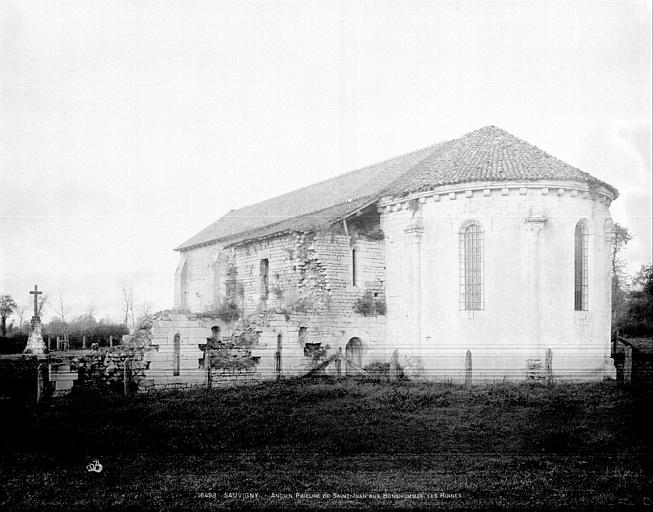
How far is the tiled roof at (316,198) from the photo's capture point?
28469 millimetres

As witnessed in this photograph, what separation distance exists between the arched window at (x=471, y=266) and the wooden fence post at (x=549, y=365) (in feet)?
9.27

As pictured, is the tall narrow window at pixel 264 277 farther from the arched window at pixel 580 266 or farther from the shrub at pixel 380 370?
the arched window at pixel 580 266

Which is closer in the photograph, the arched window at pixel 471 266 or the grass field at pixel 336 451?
the grass field at pixel 336 451

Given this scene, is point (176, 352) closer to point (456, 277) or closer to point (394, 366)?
point (394, 366)

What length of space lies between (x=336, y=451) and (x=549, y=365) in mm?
10864

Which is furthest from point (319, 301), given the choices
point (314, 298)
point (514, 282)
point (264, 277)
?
point (514, 282)

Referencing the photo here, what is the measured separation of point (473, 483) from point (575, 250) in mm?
14573

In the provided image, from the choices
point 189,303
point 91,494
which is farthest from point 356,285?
point 189,303

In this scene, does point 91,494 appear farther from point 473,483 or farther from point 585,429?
point 585,429

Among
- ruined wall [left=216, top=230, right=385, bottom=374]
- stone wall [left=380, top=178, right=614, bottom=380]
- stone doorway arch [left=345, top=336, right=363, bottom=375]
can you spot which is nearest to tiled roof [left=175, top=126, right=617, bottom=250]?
stone wall [left=380, top=178, right=614, bottom=380]

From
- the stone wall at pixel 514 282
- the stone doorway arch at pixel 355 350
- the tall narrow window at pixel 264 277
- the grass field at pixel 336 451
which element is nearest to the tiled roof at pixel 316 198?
the tall narrow window at pixel 264 277

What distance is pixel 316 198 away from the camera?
110 ft

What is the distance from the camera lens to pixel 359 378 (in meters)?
20.8

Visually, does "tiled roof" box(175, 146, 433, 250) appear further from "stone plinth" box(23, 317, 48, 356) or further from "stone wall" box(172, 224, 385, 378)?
"stone plinth" box(23, 317, 48, 356)
